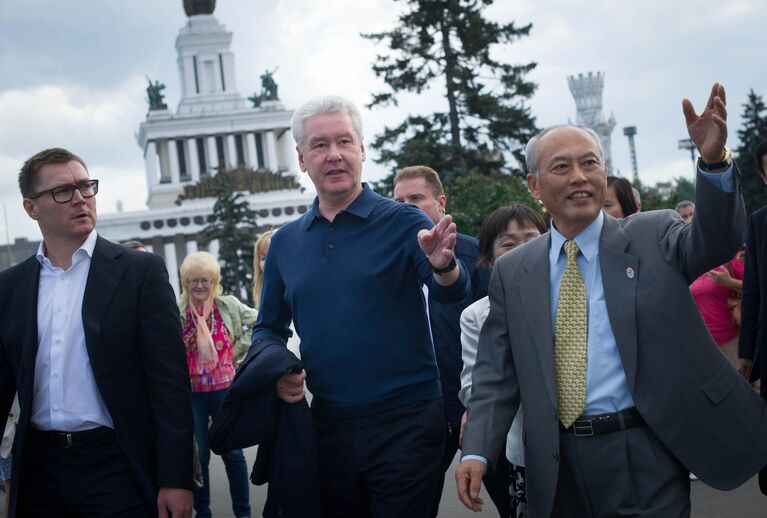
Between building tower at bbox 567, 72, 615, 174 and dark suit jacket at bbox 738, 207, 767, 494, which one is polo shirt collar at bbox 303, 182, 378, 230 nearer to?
dark suit jacket at bbox 738, 207, 767, 494

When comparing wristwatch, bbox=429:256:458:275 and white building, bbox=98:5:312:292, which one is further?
white building, bbox=98:5:312:292

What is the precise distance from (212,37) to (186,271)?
84571 mm

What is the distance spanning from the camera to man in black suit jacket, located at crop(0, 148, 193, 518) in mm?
4059

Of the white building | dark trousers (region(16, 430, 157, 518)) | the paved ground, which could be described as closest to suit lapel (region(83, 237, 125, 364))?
dark trousers (region(16, 430, 157, 518))

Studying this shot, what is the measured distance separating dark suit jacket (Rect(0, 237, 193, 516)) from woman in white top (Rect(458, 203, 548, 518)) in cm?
117

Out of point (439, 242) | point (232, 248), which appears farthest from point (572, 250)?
point (232, 248)

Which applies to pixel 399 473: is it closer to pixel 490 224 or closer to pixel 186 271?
pixel 490 224

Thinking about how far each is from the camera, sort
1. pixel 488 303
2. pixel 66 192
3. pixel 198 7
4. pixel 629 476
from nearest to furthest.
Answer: pixel 629 476 → pixel 66 192 → pixel 488 303 → pixel 198 7

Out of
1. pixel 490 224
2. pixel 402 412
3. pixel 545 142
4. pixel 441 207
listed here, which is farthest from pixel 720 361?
pixel 441 207

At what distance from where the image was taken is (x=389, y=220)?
410 centimetres

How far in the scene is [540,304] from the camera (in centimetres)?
358

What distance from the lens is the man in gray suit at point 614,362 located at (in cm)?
332

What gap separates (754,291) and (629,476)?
243cm

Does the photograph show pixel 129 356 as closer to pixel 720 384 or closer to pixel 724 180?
pixel 720 384
